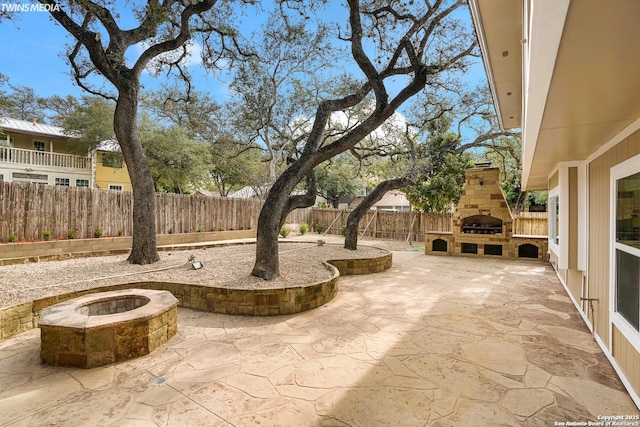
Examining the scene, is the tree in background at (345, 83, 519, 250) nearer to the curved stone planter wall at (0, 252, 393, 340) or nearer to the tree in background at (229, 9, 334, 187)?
the tree in background at (229, 9, 334, 187)

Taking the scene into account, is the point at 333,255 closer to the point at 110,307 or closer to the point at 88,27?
the point at 110,307

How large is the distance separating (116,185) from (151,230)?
44.8ft

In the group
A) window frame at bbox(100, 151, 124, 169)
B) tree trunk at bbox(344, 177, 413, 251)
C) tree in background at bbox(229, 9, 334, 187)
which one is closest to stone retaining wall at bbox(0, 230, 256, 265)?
tree trunk at bbox(344, 177, 413, 251)

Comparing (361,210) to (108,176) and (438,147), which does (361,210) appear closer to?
(438,147)

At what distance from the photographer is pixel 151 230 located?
5930 millimetres

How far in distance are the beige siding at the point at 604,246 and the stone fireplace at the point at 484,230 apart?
597cm

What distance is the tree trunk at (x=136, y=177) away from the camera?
5652 millimetres

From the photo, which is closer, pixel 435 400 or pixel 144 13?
pixel 435 400

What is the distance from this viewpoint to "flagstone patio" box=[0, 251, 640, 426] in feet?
6.82

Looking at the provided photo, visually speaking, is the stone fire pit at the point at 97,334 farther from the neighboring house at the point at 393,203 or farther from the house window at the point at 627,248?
the neighboring house at the point at 393,203

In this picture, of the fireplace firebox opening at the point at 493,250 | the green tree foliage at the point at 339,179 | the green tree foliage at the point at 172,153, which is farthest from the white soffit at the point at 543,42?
the green tree foliage at the point at 339,179

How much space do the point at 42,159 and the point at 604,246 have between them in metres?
19.5

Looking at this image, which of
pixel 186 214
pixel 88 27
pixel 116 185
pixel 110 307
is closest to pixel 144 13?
pixel 88 27

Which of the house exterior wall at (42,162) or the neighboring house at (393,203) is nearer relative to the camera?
the house exterior wall at (42,162)
